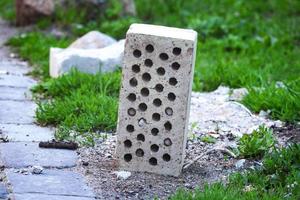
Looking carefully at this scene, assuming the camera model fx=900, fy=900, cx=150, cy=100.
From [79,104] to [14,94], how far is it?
818 mm

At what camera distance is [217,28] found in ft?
32.2

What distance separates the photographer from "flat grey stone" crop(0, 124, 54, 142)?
5.76m

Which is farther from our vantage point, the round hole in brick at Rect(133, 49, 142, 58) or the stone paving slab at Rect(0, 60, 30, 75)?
the stone paving slab at Rect(0, 60, 30, 75)

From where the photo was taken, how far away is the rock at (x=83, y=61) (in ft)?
24.5

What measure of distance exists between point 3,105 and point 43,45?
7.69 feet

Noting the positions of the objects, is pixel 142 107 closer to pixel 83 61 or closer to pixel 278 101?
pixel 278 101

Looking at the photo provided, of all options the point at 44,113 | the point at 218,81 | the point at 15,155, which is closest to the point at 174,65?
the point at 15,155

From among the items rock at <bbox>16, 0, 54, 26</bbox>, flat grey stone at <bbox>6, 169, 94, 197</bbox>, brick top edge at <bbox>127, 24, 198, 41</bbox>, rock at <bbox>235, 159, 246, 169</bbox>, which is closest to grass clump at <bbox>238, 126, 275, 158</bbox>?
rock at <bbox>235, 159, 246, 169</bbox>

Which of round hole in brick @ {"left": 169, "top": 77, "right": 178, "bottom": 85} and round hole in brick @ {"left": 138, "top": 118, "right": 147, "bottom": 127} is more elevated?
round hole in brick @ {"left": 169, "top": 77, "right": 178, "bottom": 85}

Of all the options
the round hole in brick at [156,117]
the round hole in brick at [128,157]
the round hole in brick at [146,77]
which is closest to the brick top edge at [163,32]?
the round hole in brick at [146,77]

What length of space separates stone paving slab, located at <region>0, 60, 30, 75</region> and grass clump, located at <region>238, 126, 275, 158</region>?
285cm

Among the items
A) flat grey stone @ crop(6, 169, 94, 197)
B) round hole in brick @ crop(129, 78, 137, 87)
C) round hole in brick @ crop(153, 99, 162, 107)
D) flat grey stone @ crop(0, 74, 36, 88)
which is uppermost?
round hole in brick @ crop(129, 78, 137, 87)

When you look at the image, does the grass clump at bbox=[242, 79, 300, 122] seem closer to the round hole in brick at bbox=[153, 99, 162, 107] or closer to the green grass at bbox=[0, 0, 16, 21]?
the round hole in brick at bbox=[153, 99, 162, 107]

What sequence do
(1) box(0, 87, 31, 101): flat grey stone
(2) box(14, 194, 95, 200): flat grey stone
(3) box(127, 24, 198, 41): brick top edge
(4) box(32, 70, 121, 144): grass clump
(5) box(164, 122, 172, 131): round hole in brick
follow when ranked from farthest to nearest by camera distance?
(1) box(0, 87, 31, 101): flat grey stone < (4) box(32, 70, 121, 144): grass clump < (5) box(164, 122, 172, 131): round hole in brick < (3) box(127, 24, 198, 41): brick top edge < (2) box(14, 194, 95, 200): flat grey stone
